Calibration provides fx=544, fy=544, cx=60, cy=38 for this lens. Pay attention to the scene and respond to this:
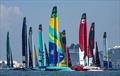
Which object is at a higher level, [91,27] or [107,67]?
[91,27]

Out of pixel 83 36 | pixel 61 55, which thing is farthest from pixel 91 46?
pixel 83 36

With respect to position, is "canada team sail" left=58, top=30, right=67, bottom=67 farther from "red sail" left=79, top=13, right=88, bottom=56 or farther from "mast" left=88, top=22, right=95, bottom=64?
"red sail" left=79, top=13, right=88, bottom=56

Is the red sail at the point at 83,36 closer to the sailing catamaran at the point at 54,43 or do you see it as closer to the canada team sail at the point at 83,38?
the canada team sail at the point at 83,38

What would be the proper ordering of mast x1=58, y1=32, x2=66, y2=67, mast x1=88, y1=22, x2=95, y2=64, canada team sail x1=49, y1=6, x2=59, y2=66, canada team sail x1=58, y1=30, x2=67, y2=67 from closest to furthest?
canada team sail x1=49, y1=6, x2=59, y2=66 → mast x1=58, y1=32, x2=66, y2=67 → canada team sail x1=58, y1=30, x2=67, y2=67 → mast x1=88, y1=22, x2=95, y2=64

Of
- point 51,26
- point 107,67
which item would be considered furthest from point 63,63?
point 107,67

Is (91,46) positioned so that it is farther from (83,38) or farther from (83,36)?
(83,36)

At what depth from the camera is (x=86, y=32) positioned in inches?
6196

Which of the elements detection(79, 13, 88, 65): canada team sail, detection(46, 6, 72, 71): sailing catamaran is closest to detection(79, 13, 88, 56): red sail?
detection(79, 13, 88, 65): canada team sail

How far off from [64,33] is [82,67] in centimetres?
1934

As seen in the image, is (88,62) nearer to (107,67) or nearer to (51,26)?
(51,26)

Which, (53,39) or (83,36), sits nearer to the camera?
(53,39)

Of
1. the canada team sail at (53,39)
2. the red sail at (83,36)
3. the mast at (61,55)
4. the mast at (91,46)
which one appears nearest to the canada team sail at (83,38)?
the red sail at (83,36)

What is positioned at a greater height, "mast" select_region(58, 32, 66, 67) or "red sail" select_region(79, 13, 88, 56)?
"red sail" select_region(79, 13, 88, 56)

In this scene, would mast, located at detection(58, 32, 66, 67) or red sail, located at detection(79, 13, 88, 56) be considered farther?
mast, located at detection(58, 32, 66, 67)
